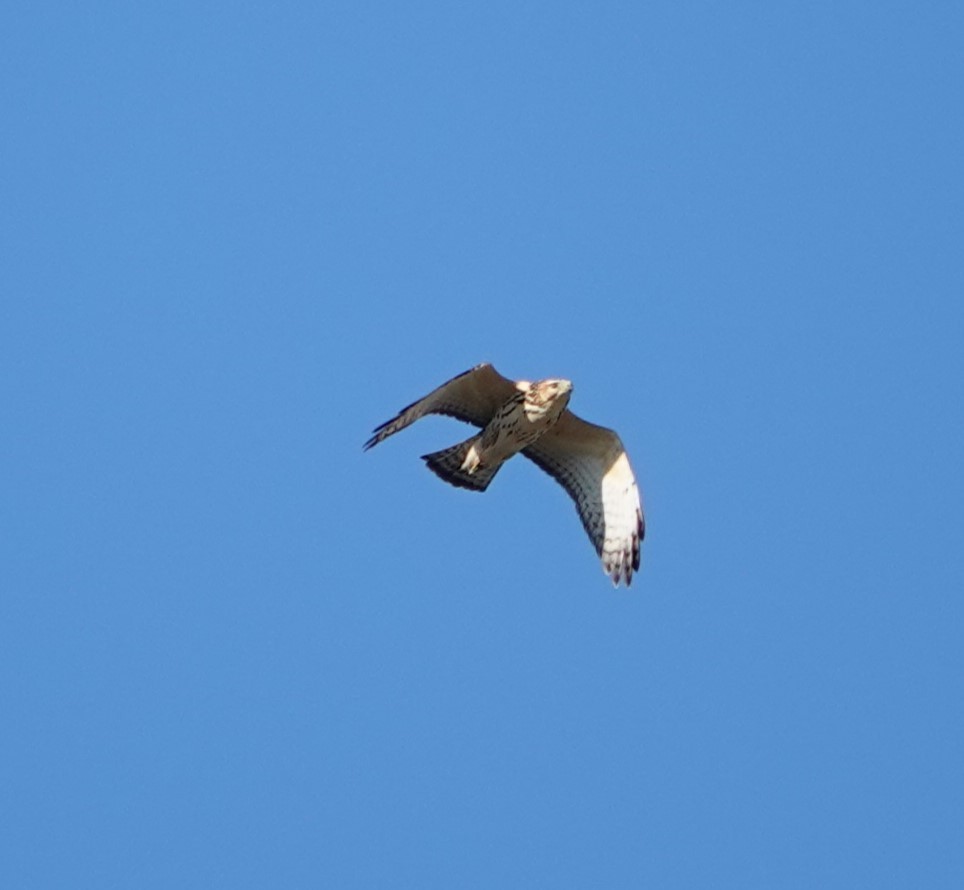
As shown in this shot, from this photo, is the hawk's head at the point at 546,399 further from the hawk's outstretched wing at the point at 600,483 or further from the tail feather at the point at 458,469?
the tail feather at the point at 458,469

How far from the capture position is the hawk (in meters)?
15.8

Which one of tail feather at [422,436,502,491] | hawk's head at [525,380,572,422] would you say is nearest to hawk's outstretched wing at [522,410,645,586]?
hawk's head at [525,380,572,422]

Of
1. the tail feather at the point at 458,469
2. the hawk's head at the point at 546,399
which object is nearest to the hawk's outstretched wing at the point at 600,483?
the hawk's head at the point at 546,399

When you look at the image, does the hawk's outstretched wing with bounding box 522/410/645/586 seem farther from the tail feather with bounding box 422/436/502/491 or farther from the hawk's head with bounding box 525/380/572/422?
the tail feather with bounding box 422/436/502/491

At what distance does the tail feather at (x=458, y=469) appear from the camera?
16.2m

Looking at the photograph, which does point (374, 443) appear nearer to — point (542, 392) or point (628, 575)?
point (542, 392)

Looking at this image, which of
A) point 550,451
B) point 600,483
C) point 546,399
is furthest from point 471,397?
point 600,483

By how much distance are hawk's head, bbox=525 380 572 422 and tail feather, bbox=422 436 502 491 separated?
629 millimetres

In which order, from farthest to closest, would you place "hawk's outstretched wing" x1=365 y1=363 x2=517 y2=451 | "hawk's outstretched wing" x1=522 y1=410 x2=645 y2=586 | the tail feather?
1. "hawk's outstretched wing" x1=522 y1=410 x2=645 y2=586
2. the tail feather
3. "hawk's outstretched wing" x1=365 y1=363 x2=517 y2=451

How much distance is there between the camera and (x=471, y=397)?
15953 millimetres

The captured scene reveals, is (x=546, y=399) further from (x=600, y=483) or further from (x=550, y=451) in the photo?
(x=600, y=483)

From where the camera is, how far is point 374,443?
14211 mm

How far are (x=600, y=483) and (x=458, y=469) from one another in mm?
1243

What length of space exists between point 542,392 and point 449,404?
0.78m
